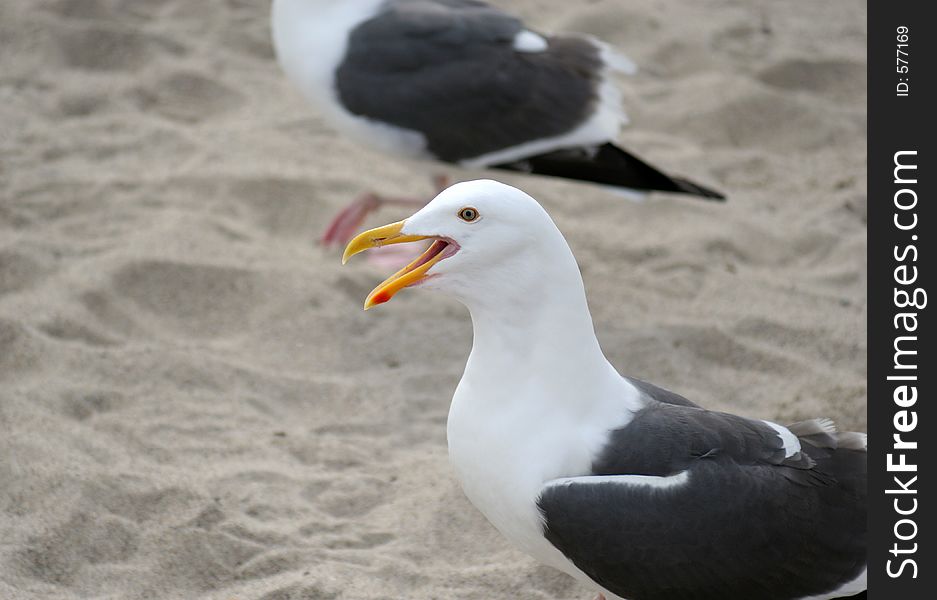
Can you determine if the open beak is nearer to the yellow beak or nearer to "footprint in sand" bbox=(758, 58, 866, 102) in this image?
the yellow beak

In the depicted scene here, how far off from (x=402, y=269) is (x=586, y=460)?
0.53m

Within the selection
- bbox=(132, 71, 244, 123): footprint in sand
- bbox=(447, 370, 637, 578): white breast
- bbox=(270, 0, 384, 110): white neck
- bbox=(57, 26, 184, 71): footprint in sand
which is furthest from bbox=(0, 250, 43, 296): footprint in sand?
bbox=(447, 370, 637, 578): white breast

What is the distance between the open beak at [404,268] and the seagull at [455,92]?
6.18 ft

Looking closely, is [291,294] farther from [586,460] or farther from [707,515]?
[707,515]

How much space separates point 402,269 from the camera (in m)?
2.56

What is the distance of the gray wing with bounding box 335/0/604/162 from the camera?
14.6 feet

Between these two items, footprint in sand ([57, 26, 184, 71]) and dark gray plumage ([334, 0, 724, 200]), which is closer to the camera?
dark gray plumage ([334, 0, 724, 200])

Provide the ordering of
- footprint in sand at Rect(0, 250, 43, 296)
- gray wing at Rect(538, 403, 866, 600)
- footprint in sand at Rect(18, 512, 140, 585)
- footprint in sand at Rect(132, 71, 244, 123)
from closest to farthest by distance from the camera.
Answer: gray wing at Rect(538, 403, 866, 600)
footprint in sand at Rect(18, 512, 140, 585)
footprint in sand at Rect(0, 250, 43, 296)
footprint in sand at Rect(132, 71, 244, 123)

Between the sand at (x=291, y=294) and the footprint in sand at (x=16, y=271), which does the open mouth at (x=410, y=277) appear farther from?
the footprint in sand at (x=16, y=271)

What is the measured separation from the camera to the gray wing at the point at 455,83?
4441 mm

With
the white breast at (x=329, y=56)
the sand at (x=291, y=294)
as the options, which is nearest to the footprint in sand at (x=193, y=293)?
the sand at (x=291, y=294)

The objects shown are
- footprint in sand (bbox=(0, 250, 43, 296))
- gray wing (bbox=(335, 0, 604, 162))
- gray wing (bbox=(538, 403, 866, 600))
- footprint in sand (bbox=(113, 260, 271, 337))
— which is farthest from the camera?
gray wing (bbox=(335, 0, 604, 162))

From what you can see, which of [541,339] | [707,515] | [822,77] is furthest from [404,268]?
[822,77]

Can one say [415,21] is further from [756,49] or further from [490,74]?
[756,49]
